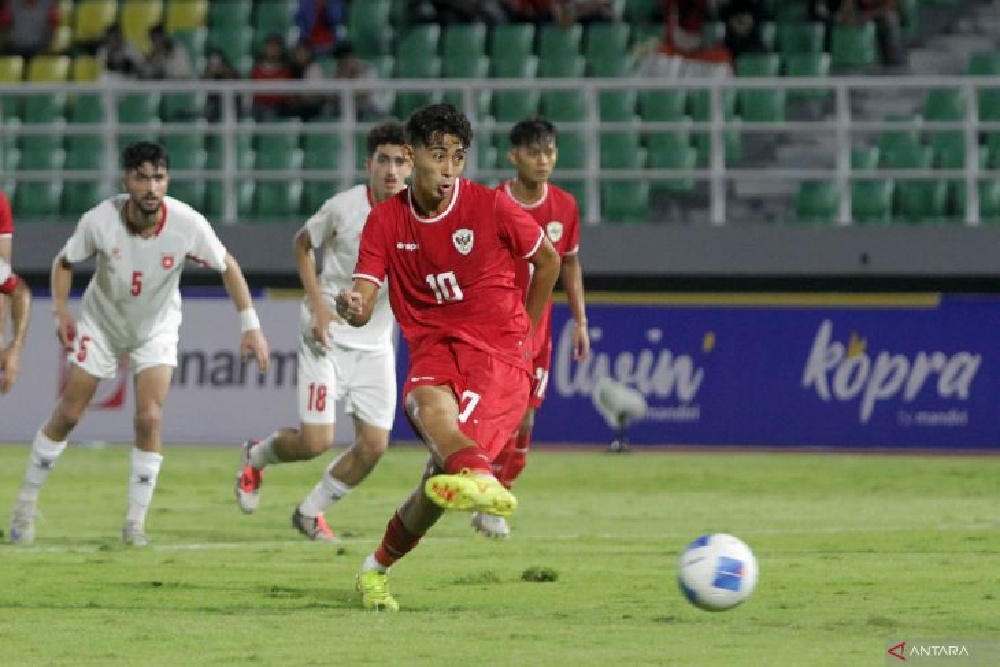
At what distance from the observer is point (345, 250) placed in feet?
38.7

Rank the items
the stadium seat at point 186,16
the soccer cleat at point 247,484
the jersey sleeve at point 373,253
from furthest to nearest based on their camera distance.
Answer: the stadium seat at point 186,16 → the soccer cleat at point 247,484 → the jersey sleeve at point 373,253

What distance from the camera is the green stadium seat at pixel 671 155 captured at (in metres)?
20.3

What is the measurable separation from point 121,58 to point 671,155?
6.32m

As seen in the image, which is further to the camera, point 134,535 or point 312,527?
point 312,527

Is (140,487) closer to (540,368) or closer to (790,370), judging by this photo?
(540,368)

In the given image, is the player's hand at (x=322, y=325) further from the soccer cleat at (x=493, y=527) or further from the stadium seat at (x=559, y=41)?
the stadium seat at (x=559, y=41)

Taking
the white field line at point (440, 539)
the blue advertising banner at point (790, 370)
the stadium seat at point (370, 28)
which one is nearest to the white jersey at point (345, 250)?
the white field line at point (440, 539)

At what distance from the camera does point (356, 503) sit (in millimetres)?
14734

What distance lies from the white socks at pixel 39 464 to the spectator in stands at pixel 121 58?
11297mm

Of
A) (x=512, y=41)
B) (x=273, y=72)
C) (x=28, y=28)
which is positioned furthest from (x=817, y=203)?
(x=28, y=28)

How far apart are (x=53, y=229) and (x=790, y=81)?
292 inches

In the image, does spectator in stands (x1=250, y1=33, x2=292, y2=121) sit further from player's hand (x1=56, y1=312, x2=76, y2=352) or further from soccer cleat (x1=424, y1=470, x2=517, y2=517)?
soccer cleat (x1=424, y1=470, x2=517, y2=517)

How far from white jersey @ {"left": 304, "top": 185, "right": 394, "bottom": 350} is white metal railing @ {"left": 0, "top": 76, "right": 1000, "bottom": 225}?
294 inches

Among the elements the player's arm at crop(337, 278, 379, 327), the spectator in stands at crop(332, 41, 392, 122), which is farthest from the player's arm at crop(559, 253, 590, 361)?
the spectator in stands at crop(332, 41, 392, 122)
